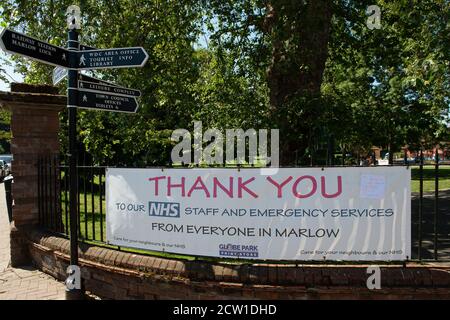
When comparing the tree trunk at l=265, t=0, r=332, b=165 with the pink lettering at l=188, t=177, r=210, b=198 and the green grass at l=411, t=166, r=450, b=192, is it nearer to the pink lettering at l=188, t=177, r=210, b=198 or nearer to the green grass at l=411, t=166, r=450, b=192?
the green grass at l=411, t=166, r=450, b=192

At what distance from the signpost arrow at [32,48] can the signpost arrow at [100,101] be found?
13.2 inches

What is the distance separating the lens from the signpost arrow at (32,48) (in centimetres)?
363

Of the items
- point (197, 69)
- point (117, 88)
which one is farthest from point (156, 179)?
point (197, 69)

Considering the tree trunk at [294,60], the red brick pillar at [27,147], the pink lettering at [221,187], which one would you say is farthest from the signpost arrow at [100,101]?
the tree trunk at [294,60]

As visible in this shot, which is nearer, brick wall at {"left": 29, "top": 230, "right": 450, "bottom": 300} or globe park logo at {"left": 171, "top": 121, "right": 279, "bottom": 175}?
brick wall at {"left": 29, "top": 230, "right": 450, "bottom": 300}

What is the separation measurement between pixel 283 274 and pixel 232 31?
16.2 feet

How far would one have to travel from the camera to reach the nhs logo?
452 cm

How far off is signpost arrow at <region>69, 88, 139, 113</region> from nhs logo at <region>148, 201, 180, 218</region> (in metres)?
1.14

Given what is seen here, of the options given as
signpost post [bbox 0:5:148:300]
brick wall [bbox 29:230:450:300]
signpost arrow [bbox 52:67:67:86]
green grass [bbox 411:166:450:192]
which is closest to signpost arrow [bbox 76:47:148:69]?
signpost post [bbox 0:5:148:300]

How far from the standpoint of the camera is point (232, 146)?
24.7ft

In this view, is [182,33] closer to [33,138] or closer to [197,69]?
[197,69]

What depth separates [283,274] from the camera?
13.2 ft

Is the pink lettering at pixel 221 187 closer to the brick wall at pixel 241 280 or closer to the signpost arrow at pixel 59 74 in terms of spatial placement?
the brick wall at pixel 241 280

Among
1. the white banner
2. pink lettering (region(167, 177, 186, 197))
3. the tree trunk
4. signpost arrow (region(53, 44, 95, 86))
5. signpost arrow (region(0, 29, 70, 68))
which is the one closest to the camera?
signpost arrow (region(0, 29, 70, 68))
